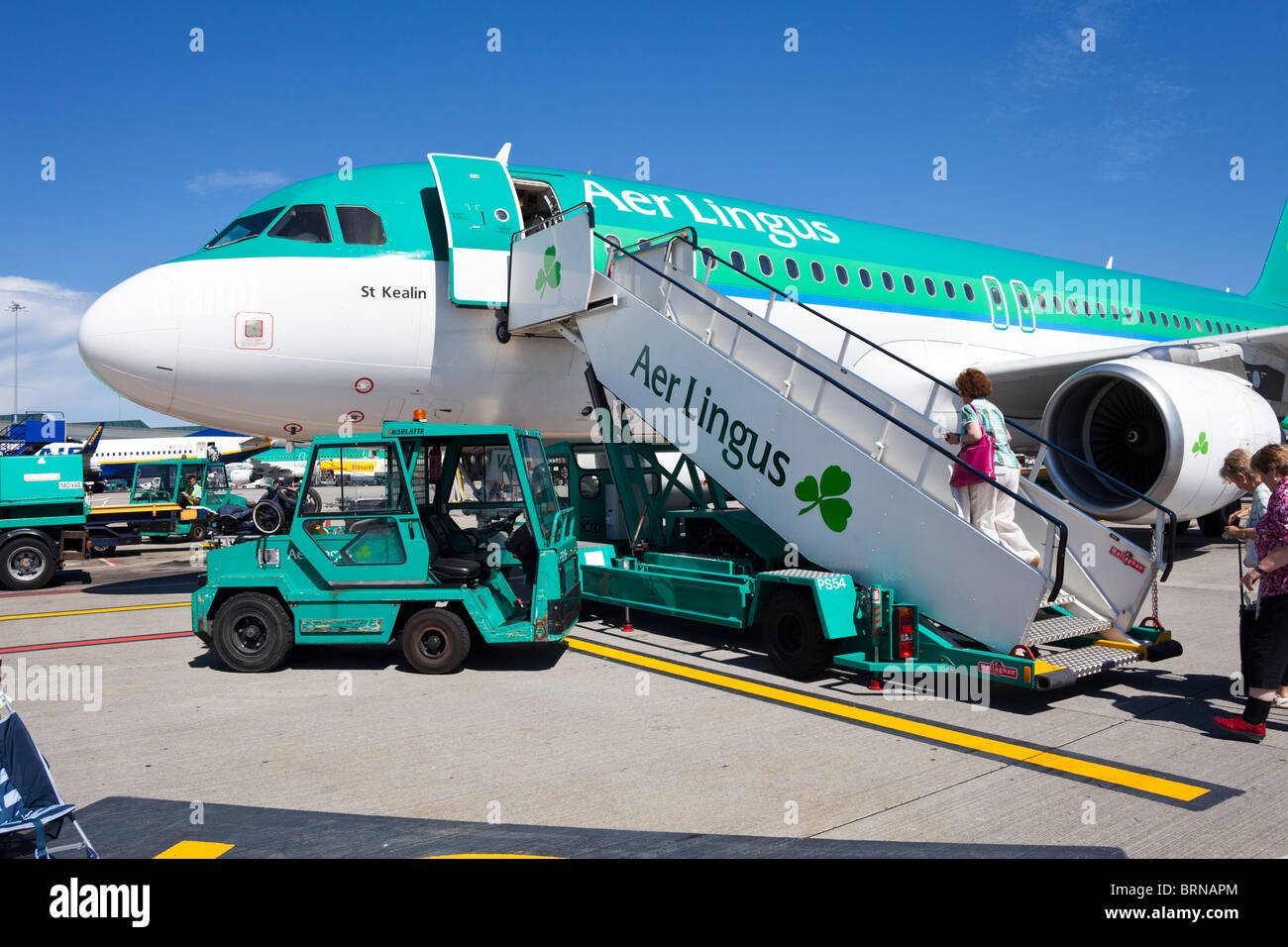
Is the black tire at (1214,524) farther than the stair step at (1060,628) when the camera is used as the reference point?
Yes

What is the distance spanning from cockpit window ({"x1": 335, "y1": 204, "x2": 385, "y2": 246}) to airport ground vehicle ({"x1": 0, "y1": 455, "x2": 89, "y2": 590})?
762cm

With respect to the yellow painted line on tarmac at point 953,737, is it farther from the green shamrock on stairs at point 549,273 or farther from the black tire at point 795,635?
the green shamrock on stairs at point 549,273

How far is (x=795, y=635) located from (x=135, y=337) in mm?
6262

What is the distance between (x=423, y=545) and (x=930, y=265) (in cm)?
867

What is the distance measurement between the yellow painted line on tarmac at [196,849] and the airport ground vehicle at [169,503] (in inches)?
690

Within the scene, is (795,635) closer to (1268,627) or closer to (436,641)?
(436,641)

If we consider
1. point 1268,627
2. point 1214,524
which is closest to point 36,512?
point 1268,627

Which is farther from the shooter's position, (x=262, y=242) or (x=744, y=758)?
(x=262, y=242)

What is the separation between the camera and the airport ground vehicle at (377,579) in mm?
6762

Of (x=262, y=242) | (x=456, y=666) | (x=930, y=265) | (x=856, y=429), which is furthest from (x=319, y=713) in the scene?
(x=930, y=265)

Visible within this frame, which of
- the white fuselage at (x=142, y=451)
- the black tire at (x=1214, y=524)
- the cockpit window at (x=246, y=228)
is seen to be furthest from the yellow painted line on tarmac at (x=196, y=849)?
the white fuselage at (x=142, y=451)

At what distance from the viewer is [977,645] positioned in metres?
6.17

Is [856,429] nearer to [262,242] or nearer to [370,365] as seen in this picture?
[370,365]
